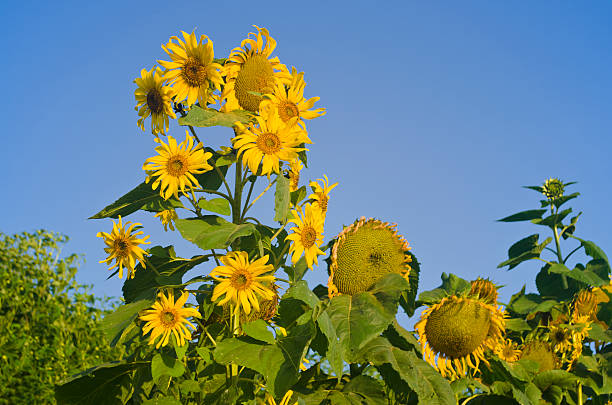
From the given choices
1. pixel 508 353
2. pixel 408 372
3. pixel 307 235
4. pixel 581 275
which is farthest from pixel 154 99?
pixel 581 275

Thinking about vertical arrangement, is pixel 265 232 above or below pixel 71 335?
below

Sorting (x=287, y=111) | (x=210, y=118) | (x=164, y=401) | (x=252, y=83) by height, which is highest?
(x=252, y=83)

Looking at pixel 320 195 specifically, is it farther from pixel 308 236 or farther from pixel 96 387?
pixel 96 387

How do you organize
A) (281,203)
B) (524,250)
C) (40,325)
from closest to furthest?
(281,203)
(524,250)
(40,325)

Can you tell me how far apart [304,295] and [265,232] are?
39 cm

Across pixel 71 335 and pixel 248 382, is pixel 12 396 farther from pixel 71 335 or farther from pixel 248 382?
pixel 248 382

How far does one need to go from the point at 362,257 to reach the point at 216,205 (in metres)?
0.58

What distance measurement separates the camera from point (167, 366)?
6.19 feet

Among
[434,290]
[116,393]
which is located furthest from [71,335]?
[434,290]

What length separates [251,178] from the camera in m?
2.11

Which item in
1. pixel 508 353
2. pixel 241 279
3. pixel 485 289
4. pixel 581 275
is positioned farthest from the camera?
pixel 581 275

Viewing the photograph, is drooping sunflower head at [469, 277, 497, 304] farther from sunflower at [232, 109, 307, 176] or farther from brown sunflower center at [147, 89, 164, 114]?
brown sunflower center at [147, 89, 164, 114]

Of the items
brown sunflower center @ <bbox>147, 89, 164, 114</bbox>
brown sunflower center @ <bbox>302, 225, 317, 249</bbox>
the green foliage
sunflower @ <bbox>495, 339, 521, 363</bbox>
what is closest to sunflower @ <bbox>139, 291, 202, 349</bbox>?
brown sunflower center @ <bbox>302, 225, 317, 249</bbox>

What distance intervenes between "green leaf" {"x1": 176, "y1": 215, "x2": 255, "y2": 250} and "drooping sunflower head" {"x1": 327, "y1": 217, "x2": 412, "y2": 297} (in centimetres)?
44
